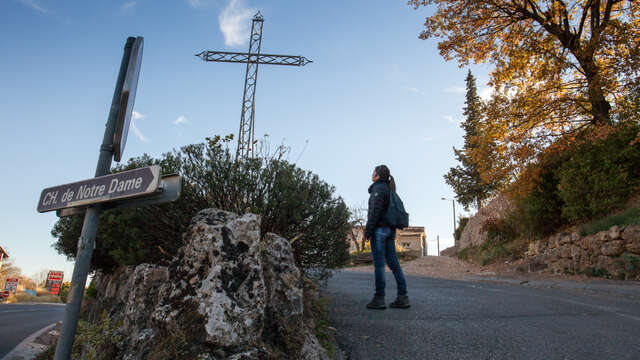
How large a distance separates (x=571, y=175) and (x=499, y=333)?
9.04m

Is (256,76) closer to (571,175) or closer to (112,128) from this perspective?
(571,175)

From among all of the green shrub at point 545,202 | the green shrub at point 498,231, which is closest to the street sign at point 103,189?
the green shrub at point 545,202

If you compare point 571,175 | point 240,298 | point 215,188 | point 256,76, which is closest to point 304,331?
Answer: point 240,298

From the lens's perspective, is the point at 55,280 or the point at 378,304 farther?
the point at 55,280

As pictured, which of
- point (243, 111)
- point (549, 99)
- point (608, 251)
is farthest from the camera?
point (243, 111)

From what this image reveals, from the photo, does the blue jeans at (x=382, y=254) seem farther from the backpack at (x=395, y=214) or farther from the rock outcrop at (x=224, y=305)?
the rock outcrop at (x=224, y=305)

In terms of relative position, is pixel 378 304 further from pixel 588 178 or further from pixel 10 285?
pixel 10 285

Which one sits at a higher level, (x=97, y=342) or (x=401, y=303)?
(x=401, y=303)

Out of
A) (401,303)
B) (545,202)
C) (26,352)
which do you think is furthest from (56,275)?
(401,303)

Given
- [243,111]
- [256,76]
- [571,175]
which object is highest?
[256,76]

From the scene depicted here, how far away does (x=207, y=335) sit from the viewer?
208cm

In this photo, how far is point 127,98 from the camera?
Result: 245 cm

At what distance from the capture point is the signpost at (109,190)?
2105 millimetres

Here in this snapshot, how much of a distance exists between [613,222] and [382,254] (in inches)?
321
